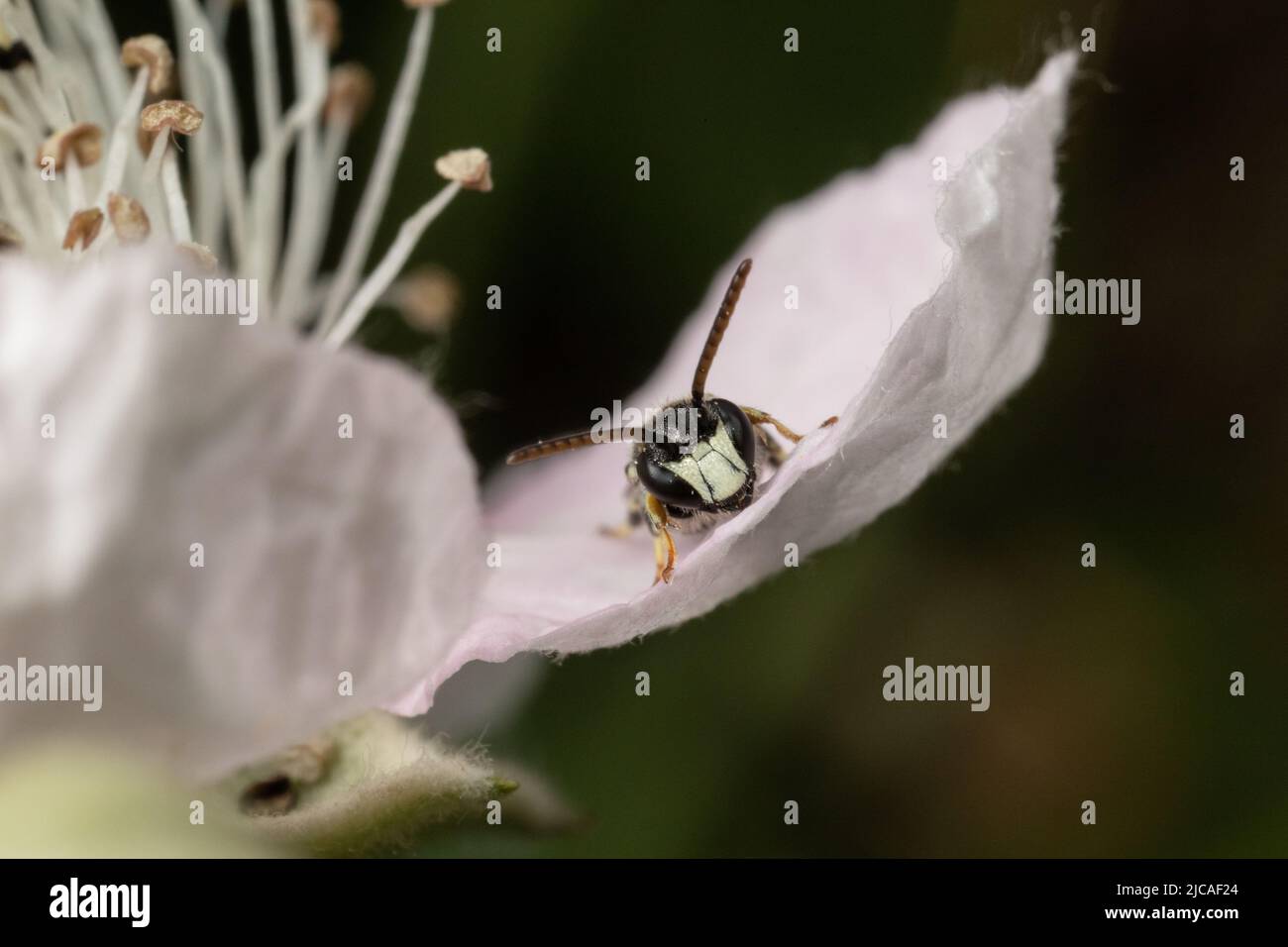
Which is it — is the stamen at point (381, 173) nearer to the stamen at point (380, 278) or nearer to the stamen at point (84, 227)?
the stamen at point (380, 278)

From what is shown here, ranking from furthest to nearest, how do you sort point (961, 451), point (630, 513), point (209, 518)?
point (961, 451) → point (630, 513) → point (209, 518)

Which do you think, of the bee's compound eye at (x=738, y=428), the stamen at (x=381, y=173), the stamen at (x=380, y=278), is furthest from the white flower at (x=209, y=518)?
the stamen at (x=381, y=173)

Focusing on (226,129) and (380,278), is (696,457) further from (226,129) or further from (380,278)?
(226,129)

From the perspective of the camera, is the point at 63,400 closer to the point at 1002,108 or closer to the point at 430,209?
the point at 430,209

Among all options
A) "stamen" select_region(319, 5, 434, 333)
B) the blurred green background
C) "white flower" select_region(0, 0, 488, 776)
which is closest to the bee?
"white flower" select_region(0, 0, 488, 776)

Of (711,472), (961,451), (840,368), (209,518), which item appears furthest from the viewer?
(961,451)

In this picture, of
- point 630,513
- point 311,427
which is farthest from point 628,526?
point 311,427

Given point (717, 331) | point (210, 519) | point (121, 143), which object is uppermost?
point (121, 143)
